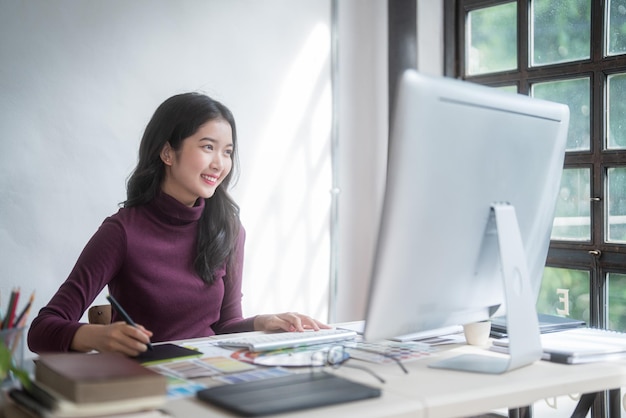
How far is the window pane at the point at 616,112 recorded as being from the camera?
8.57 ft

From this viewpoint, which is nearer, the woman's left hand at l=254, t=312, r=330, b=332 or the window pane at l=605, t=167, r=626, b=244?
the woman's left hand at l=254, t=312, r=330, b=332

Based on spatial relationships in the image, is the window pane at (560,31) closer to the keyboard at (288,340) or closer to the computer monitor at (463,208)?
the computer monitor at (463,208)

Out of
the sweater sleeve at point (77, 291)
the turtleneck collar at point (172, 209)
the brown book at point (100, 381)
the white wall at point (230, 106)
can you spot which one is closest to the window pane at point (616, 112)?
the white wall at point (230, 106)

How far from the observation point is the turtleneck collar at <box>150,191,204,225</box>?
2.06 m

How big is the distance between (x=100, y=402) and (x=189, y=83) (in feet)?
6.91

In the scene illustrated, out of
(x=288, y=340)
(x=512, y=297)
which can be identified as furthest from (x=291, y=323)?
(x=512, y=297)

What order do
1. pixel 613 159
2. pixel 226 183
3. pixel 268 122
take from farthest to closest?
1. pixel 268 122
2. pixel 613 159
3. pixel 226 183

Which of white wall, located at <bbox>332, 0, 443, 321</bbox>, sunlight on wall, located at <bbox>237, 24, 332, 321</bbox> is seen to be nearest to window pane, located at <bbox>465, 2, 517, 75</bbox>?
white wall, located at <bbox>332, 0, 443, 321</bbox>

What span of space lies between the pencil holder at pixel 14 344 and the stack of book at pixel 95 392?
0.05 m

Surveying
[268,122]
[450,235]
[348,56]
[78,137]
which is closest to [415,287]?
[450,235]

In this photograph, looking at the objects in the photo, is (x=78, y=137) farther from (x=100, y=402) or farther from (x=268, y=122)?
(x=100, y=402)

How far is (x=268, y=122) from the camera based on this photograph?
3.20 metres

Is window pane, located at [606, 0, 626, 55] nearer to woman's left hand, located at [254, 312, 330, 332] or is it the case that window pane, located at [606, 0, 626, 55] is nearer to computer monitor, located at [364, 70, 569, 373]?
computer monitor, located at [364, 70, 569, 373]

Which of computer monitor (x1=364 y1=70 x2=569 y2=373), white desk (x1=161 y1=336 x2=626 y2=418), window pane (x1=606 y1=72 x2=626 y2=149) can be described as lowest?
white desk (x1=161 y1=336 x2=626 y2=418)
